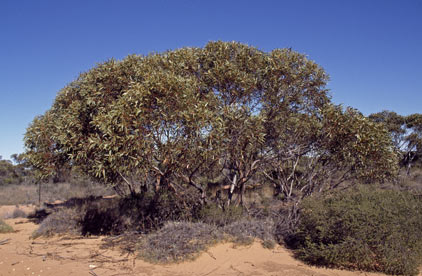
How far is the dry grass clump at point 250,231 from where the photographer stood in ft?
24.8

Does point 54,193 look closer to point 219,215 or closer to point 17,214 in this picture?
point 17,214

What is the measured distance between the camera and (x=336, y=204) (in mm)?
6965

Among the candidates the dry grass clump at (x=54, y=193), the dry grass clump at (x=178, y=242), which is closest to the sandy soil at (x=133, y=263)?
the dry grass clump at (x=178, y=242)

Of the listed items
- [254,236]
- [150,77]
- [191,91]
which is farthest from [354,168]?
[150,77]

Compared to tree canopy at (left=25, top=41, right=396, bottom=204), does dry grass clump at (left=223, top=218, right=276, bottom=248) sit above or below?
below

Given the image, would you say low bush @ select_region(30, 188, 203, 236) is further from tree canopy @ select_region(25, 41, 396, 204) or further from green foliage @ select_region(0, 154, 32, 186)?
green foliage @ select_region(0, 154, 32, 186)

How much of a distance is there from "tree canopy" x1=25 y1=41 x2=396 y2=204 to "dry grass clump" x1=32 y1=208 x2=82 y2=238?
4.85 ft

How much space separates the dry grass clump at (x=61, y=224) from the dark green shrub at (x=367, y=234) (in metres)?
6.97

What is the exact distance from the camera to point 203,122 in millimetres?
7027

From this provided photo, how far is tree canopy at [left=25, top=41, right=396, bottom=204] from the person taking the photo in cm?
719

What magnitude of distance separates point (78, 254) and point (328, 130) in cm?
746

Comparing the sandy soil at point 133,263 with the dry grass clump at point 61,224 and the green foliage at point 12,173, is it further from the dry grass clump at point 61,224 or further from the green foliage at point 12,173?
the green foliage at point 12,173

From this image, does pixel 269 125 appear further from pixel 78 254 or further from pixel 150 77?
pixel 78 254

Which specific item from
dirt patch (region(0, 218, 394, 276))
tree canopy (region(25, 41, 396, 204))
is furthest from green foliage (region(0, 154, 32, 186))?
dirt patch (region(0, 218, 394, 276))
